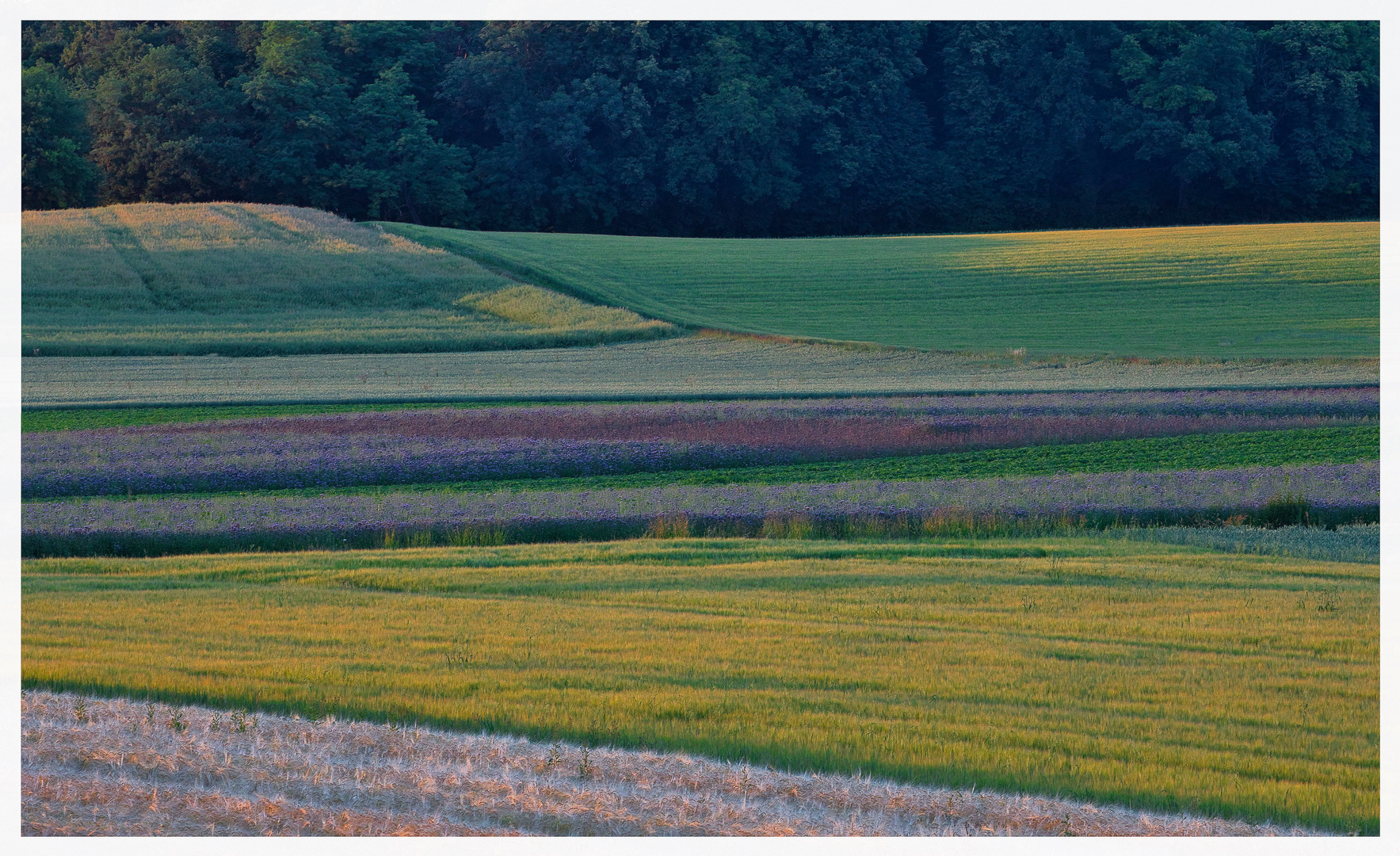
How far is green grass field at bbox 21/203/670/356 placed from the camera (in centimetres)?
4306

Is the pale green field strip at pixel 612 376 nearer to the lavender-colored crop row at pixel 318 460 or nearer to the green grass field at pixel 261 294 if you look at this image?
the green grass field at pixel 261 294

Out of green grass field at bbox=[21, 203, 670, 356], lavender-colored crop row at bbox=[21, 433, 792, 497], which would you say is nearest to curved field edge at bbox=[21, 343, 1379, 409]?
green grass field at bbox=[21, 203, 670, 356]

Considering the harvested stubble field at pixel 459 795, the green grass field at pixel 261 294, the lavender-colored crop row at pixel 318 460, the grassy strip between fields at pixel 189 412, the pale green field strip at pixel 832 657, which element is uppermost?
the green grass field at pixel 261 294

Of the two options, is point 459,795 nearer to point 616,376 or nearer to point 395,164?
point 616,376

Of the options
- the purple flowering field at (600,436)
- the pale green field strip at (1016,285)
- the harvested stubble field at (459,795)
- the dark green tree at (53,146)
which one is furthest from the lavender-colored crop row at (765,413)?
the dark green tree at (53,146)

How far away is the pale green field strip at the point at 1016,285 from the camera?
4366cm

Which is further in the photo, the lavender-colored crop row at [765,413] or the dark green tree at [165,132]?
the dark green tree at [165,132]

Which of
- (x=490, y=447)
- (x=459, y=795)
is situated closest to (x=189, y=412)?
(x=490, y=447)

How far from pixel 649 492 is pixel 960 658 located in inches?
407

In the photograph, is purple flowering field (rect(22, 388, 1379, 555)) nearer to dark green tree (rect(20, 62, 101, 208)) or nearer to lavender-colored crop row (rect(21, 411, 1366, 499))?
lavender-colored crop row (rect(21, 411, 1366, 499))

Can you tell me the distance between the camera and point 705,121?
7019 cm

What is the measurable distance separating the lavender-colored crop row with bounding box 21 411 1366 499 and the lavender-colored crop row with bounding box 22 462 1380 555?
1696 millimetres

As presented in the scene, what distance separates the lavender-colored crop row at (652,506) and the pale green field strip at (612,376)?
11642 mm
